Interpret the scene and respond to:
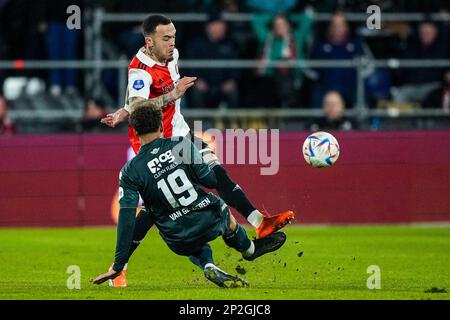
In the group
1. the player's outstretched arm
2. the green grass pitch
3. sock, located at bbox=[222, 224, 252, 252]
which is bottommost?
the green grass pitch

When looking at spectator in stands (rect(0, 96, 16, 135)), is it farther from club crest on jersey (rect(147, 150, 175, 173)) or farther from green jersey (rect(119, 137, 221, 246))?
A: club crest on jersey (rect(147, 150, 175, 173))

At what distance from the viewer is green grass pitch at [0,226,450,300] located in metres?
10.6

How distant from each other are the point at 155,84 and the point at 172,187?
1.55 metres

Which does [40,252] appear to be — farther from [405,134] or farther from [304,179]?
[405,134]

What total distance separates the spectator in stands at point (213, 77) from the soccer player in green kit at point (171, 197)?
824 centimetres

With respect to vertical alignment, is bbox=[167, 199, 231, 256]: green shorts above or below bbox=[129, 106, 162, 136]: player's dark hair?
below

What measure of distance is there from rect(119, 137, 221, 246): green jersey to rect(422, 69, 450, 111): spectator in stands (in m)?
9.05

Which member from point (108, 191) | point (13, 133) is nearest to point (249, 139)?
point (108, 191)

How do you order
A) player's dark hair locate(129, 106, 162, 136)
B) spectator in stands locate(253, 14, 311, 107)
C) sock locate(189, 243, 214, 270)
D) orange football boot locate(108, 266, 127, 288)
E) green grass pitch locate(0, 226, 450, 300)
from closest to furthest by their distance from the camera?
player's dark hair locate(129, 106, 162, 136), green grass pitch locate(0, 226, 450, 300), sock locate(189, 243, 214, 270), orange football boot locate(108, 266, 127, 288), spectator in stands locate(253, 14, 311, 107)

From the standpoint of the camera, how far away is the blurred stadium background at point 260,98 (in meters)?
18.2

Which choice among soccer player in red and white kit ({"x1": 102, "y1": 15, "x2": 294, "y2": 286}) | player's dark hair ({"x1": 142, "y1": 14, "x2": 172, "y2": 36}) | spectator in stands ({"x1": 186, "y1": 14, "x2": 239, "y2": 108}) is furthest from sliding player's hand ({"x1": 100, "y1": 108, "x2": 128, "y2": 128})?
spectator in stands ({"x1": 186, "y1": 14, "x2": 239, "y2": 108})

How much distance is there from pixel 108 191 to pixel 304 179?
9.83 ft

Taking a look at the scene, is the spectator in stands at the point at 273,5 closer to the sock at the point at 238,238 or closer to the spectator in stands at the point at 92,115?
the spectator in stands at the point at 92,115
